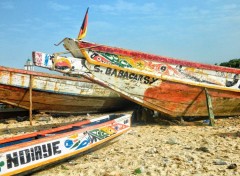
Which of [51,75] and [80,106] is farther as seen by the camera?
[80,106]

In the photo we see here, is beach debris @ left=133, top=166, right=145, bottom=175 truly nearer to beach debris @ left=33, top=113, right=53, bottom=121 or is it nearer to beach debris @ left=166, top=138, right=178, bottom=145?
beach debris @ left=166, top=138, right=178, bottom=145

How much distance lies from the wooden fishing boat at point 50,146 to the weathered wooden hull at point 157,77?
6.71 ft

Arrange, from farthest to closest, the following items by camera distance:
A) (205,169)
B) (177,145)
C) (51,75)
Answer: (51,75)
(177,145)
(205,169)

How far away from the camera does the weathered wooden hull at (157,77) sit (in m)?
8.43

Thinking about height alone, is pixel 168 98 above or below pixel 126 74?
below

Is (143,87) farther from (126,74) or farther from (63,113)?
(63,113)

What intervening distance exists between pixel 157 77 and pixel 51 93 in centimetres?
471

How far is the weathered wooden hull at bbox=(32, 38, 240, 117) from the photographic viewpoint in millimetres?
8430

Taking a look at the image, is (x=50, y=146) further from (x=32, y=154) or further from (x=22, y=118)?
(x=22, y=118)

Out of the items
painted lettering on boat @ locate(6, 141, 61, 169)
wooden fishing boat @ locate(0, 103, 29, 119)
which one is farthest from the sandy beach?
wooden fishing boat @ locate(0, 103, 29, 119)

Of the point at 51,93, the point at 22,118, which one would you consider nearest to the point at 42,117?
the point at 22,118

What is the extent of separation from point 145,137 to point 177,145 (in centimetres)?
120

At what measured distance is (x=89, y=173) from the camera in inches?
196

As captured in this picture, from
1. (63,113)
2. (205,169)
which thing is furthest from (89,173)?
(63,113)
